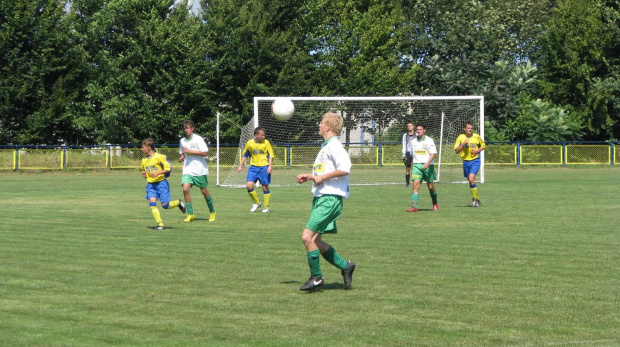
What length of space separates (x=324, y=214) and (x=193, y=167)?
8667 mm

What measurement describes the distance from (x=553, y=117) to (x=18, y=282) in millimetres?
40206

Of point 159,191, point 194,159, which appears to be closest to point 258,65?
point 194,159

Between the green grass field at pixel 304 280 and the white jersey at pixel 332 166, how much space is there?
103 centimetres

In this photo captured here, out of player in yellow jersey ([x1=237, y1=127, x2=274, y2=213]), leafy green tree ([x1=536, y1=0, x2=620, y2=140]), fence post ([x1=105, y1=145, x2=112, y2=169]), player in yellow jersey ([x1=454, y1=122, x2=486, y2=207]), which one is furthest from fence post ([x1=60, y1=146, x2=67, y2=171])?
leafy green tree ([x1=536, y1=0, x2=620, y2=140])

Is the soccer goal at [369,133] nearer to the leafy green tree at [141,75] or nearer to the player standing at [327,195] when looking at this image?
the leafy green tree at [141,75]

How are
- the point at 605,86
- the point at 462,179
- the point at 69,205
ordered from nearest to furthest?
1. the point at 69,205
2. the point at 462,179
3. the point at 605,86

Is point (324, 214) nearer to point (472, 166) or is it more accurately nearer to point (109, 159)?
point (472, 166)

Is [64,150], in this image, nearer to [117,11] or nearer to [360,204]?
[117,11]

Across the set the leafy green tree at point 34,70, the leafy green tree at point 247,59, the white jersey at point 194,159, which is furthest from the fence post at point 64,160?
the white jersey at point 194,159

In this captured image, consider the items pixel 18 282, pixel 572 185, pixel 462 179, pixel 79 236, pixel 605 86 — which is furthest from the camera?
pixel 605 86

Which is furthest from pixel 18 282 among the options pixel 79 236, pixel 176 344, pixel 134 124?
pixel 134 124

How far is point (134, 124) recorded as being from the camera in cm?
4450

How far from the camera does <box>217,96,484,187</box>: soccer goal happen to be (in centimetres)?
3391

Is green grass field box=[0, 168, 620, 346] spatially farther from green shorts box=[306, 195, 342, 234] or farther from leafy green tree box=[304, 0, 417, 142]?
leafy green tree box=[304, 0, 417, 142]
